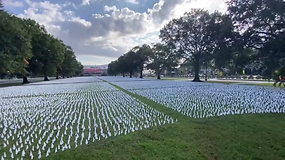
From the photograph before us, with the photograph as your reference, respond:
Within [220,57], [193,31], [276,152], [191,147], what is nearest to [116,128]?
[191,147]

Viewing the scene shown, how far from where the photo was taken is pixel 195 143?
15.1 feet

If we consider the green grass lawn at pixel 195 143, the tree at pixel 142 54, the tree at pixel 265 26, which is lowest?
the green grass lawn at pixel 195 143

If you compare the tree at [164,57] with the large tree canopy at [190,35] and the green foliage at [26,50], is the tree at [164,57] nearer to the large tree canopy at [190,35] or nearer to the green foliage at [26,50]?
the large tree canopy at [190,35]

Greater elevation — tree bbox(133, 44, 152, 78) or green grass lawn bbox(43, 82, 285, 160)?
tree bbox(133, 44, 152, 78)

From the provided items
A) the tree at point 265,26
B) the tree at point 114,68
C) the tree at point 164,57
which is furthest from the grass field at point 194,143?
the tree at point 114,68

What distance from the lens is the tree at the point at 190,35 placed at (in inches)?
1401

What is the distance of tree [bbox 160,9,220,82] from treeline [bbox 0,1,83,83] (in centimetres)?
2487

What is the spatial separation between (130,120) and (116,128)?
104cm

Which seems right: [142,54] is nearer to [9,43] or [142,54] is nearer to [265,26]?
[9,43]

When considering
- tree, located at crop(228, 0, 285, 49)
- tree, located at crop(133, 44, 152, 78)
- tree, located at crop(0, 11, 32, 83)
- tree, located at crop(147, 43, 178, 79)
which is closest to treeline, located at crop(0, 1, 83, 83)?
tree, located at crop(0, 11, 32, 83)

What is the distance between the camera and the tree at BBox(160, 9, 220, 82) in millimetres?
35594

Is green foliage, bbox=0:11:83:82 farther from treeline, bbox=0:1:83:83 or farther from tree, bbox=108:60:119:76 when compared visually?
tree, bbox=108:60:119:76

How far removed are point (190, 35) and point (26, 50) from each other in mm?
28023

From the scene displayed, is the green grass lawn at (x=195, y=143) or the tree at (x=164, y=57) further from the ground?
the tree at (x=164, y=57)
